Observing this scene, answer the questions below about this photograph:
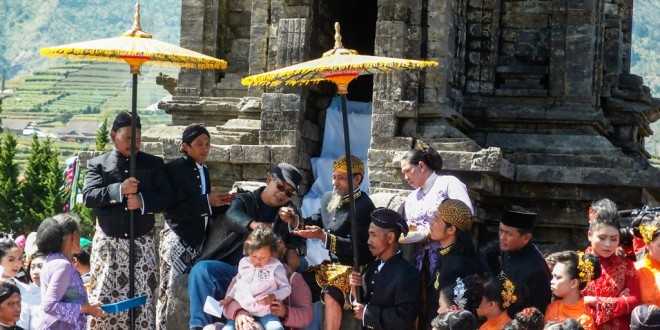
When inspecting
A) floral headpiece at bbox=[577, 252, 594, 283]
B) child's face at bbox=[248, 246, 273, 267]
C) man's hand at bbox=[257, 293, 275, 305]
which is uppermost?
floral headpiece at bbox=[577, 252, 594, 283]

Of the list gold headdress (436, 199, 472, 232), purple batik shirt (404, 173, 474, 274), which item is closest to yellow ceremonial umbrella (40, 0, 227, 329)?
purple batik shirt (404, 173, 474, 274)

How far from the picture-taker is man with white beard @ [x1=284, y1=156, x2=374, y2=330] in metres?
10.7

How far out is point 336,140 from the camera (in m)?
16.4

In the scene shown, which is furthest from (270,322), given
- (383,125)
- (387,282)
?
(383,125)

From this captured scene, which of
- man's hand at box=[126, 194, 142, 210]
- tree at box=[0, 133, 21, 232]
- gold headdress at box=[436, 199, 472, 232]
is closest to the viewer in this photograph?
gold headdress at box=[436, 199, 472, 232]

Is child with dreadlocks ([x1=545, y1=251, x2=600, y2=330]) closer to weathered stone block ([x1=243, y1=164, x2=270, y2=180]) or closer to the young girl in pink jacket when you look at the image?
the young girl in pink jacket

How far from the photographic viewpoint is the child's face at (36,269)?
11344 mm

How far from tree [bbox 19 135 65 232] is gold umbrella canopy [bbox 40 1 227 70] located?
44.8 metres

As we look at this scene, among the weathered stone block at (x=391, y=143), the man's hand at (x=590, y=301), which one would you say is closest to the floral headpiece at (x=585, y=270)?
the man's hand at (x=590, y=301)

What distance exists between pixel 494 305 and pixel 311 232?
1984mm

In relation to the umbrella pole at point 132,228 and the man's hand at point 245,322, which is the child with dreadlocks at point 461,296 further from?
the umbrella pole at point 132,228

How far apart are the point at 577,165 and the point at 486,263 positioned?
17.3ft

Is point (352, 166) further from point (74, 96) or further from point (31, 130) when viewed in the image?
point (74, 96)

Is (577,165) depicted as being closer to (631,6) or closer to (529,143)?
(529,143)
